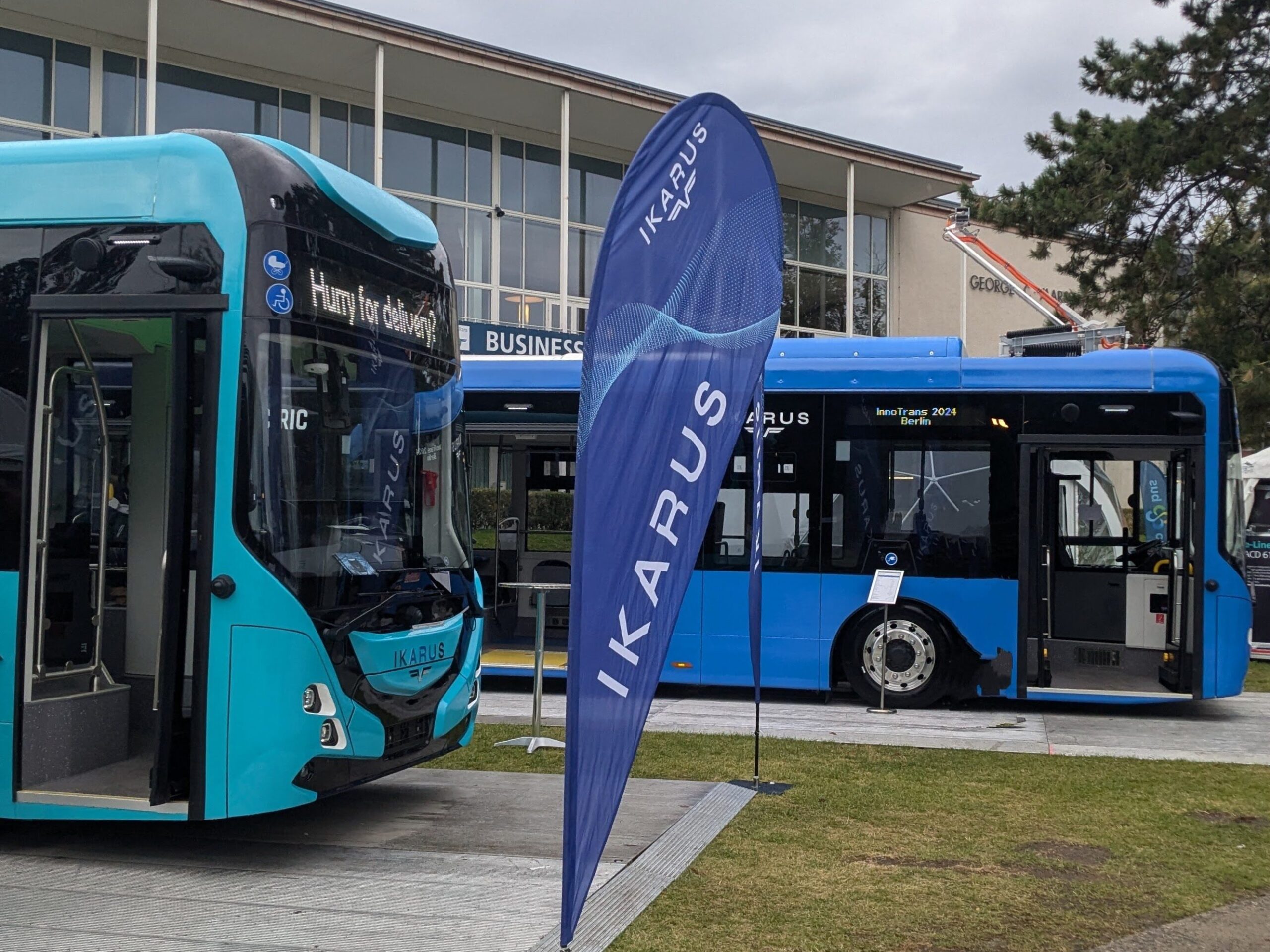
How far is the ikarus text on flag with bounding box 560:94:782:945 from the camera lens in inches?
162

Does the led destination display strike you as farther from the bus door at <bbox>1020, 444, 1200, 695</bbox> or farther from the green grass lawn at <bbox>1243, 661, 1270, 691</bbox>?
the green grass lawn at <bbox>1243, 661, 1270, 691</bbox>

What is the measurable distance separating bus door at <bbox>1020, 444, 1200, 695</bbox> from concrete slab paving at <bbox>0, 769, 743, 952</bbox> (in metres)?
4.89

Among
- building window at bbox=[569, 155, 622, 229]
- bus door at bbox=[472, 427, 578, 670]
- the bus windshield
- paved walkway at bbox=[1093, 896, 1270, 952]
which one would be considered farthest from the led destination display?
building window at bbox=[569, 155, 622, 229]

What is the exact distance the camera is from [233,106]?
24.6 metres

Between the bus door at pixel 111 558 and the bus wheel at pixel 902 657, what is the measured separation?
6.97m

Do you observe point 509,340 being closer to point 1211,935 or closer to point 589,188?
point 589,188

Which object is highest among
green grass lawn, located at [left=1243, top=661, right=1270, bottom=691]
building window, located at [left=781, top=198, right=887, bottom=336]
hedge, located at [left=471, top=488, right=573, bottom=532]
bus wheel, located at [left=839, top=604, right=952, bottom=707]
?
building window, located at [left=781, top=198, right=887, bottom=336]

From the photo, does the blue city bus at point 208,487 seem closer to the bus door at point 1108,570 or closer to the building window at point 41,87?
the bus door at point 1108,570

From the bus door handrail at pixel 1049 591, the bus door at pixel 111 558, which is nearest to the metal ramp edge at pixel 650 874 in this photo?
the bus door at pixel 111 558

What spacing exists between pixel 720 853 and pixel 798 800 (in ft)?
4.61

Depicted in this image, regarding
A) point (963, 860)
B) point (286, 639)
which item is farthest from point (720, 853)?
point (286, 639)

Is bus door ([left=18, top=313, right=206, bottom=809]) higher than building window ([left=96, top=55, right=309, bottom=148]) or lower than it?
lower

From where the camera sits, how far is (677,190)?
484cm

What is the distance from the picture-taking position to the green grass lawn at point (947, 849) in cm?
547
